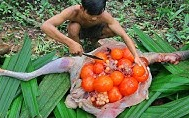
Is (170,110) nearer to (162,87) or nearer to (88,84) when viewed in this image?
(162,87)

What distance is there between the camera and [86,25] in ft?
12.4

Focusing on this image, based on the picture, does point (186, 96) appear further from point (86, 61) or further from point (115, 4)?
point (115, 4)

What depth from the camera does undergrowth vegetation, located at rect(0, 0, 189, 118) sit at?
320cm

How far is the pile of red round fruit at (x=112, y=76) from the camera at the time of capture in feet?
10.5

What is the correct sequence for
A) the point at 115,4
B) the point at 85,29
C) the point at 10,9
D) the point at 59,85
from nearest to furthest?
the point at 59,85
the point at 85,29
the point at 10,9
the point at 115,4

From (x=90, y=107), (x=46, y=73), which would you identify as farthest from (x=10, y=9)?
(x=90, y=107)

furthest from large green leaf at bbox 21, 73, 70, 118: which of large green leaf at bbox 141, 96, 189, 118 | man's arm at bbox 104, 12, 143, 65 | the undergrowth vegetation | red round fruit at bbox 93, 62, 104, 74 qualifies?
large green leaf at bbox 141, 96, 189, 118

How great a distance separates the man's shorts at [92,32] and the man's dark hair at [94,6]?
51cm

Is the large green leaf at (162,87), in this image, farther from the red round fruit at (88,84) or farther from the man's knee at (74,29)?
the man's knee at (74,29)

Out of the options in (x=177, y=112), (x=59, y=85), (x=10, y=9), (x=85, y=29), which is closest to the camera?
(x=177, y=112)

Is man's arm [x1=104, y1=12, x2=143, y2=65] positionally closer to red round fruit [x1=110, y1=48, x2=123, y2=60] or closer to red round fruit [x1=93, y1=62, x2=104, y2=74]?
red round fruit [x1=110, y1=48, x2=123, y2=60]

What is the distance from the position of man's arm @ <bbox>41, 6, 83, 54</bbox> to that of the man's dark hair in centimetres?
29

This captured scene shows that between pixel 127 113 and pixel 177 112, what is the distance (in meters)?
0.40

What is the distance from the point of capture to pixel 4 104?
321 centimetres
